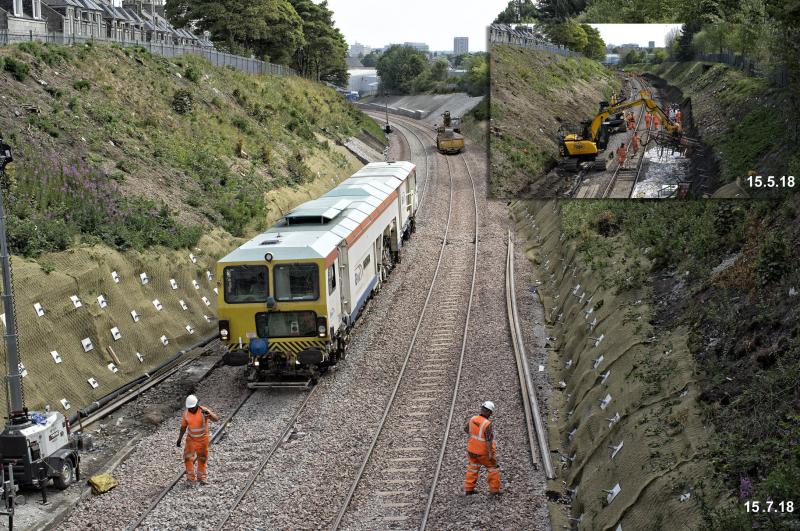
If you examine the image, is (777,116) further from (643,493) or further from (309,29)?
(309,29)

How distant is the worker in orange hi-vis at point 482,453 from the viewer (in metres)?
14.3

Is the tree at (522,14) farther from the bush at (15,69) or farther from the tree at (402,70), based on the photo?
the tree at (402,70)

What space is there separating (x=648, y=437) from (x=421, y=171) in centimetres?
4189

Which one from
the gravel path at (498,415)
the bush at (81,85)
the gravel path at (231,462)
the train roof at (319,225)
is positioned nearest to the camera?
the gravel path at (498,415)

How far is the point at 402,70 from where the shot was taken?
123 meters

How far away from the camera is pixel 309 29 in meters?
82.8

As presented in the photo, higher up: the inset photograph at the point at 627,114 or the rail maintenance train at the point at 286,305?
the inset photograph at the point at 627,114

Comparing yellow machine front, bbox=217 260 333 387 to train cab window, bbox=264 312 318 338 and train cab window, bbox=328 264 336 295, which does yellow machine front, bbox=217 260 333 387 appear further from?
train cab window, bbox=328 264 336 295

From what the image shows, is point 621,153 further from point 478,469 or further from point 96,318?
point 96,318

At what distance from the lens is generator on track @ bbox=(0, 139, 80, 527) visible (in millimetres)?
14531

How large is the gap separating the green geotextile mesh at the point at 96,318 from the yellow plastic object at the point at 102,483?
117 inches

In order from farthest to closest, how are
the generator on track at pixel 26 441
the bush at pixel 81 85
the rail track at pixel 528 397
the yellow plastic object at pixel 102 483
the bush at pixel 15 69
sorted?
the bush at pixel 81 85
the bush at pixel 15 69
the rail track at pixel 528 397
the yellow plastic object at pixel 102 483
the generator on track at pixel 26 441

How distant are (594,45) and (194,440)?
10.2 metres

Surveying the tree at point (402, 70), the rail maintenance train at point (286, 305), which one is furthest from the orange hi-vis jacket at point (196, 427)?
the tree at point (402, 70)
